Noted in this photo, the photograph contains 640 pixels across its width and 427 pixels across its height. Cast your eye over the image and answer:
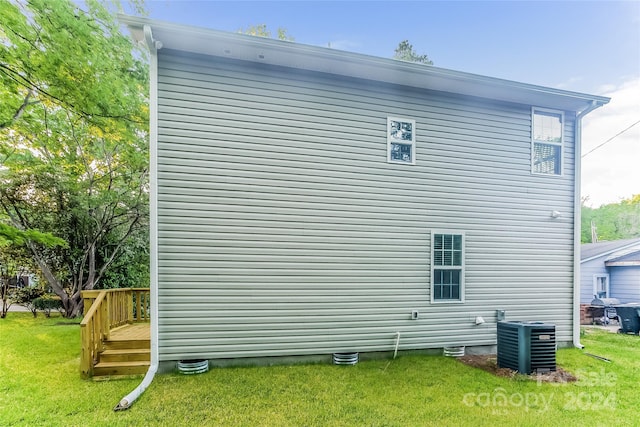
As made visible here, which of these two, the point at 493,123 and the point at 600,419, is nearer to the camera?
the point at 600,419

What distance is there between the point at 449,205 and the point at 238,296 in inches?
163

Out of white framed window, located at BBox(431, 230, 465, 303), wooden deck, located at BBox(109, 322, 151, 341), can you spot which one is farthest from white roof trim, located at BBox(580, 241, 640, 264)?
wooden deck, located at BBox(109, 322, 151, 341)

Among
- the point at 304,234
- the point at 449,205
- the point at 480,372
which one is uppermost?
the point at 449,205

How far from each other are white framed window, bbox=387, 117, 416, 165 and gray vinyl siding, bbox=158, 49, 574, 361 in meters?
0.13

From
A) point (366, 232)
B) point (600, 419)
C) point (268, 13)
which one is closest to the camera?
point (600, 419)

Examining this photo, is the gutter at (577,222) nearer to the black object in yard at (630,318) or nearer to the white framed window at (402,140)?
the black object in yard at (630,318)

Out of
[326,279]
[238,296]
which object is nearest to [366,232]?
[326,279]

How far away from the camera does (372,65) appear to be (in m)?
4.98

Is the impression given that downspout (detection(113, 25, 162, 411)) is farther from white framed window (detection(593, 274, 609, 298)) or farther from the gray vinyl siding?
white framed window (detection(593, 274, 609, 298))

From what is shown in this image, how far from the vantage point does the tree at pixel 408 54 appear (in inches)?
510

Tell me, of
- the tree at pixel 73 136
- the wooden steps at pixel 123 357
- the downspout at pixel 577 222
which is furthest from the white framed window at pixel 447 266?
the tree at pixel 73 136

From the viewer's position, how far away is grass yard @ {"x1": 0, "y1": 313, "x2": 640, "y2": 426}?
3291mm

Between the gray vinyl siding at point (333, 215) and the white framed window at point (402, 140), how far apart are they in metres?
0.13

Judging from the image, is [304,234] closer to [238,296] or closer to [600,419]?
[238,296]
